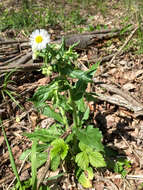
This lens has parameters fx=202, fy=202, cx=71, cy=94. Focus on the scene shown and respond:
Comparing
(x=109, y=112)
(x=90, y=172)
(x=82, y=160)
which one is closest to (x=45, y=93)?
(x=82, y=160)

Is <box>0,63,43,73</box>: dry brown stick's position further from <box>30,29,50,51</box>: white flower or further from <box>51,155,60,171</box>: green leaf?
<box>51,155,60,171</box>: green leaf

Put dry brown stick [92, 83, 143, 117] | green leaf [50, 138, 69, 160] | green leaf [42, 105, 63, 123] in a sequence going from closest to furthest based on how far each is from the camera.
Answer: green leaf [50, 138, 69, 160]
green leaf [42, 105, 63, 123]
dry brown stick [92, 83, 143, 117]

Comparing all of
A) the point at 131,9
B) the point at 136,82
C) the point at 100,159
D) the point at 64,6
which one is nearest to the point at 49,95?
the point at 100,159

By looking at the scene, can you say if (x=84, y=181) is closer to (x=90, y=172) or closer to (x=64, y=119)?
(x=90, y=172)

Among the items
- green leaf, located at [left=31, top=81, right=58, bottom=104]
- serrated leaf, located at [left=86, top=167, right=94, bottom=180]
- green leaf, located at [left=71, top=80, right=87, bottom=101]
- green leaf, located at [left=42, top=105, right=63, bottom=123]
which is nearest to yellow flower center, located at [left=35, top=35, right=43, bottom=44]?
green leaf, located at [left=31, top=81, right=58, bottom=104]

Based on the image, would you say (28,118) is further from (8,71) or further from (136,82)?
(136,82)
